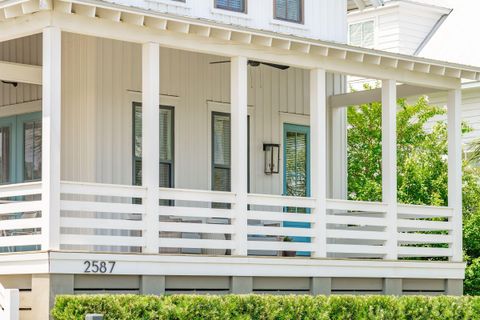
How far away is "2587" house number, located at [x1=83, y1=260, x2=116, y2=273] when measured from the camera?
16.7 metres

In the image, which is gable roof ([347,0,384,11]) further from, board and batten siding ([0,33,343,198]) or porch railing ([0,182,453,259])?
porch railing ([0,182,453,259])

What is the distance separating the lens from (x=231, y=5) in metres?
21.4

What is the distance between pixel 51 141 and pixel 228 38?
364 cm

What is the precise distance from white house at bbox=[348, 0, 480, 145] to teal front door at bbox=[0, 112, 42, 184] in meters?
Answer: 14.3

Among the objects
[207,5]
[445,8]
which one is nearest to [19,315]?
[207,5]

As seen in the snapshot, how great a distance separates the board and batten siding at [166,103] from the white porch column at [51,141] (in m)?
2.84

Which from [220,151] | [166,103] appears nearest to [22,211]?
[166,103]

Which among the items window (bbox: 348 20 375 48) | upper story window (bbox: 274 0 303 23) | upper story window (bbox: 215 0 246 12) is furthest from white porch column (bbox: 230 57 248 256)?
window (bbox: 348 20 375 48)

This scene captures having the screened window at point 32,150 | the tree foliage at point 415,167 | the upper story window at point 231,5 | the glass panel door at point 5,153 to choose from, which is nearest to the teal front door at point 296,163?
the upper story window at point 231,5

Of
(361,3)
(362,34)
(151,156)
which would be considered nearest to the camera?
(151,156)

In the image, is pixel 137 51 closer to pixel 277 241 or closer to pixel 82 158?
pixel 82 158

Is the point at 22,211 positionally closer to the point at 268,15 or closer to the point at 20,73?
the point at 20,73

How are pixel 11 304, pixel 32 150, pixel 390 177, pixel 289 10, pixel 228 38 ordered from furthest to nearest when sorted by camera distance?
pixel 289 10
pixel 32 150
pixel 390 177
pixel 228 38
pixel 11 304

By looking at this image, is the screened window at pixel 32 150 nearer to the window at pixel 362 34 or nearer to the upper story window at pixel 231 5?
the upper story window at pixel 231 5
